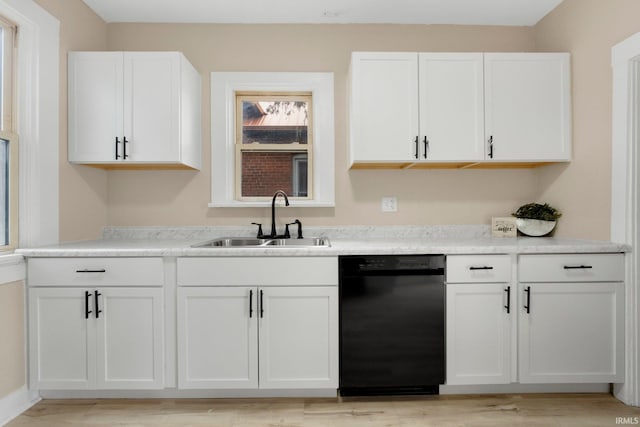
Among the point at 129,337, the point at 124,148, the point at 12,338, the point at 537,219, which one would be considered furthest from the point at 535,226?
the point at 12,338

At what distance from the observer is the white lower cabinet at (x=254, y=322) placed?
2.15 metres

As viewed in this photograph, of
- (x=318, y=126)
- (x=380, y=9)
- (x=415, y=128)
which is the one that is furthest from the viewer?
(x=318, y=126)

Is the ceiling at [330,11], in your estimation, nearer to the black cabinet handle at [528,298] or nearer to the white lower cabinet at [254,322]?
the white lower cabinet at [254,322]

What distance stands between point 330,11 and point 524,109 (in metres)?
1.48

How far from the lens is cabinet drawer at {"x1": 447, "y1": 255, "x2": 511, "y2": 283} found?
7.22 ft

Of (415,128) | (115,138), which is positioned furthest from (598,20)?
(115,138)

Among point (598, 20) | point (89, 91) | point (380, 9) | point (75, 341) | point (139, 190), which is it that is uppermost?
point (380, 9)

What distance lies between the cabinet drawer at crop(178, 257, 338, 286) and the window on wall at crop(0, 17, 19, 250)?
961 mm

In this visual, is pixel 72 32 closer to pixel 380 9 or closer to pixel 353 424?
pixel 380 9

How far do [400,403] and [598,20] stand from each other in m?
2.56

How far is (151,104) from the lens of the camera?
2.48 m

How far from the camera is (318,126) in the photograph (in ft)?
9.48

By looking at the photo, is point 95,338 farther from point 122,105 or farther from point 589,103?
point 589,103

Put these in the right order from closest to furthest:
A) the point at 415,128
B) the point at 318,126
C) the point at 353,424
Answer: the point at 353,424 < the point at 415,128 < the point at 318,126
